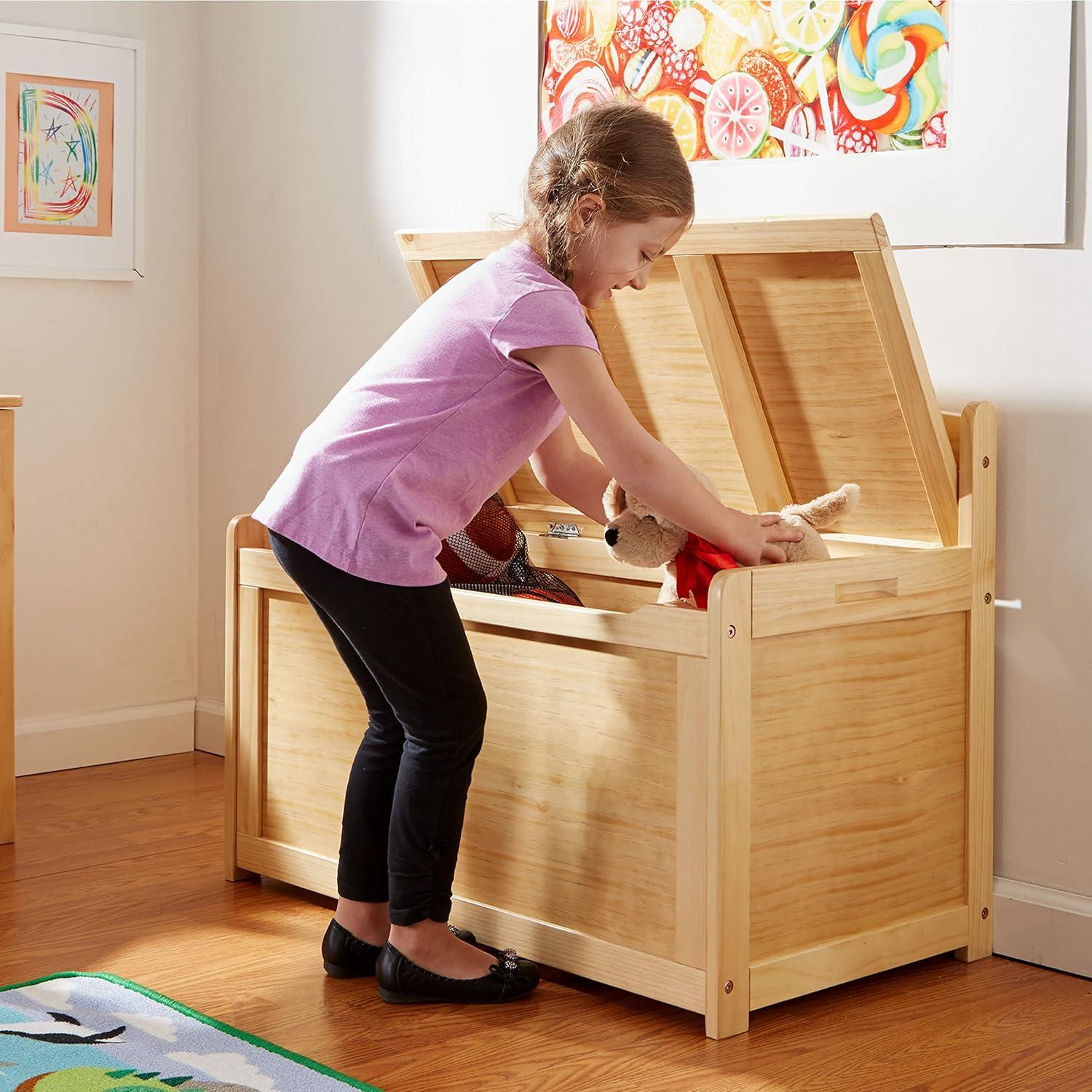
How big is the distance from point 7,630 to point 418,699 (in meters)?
0.91

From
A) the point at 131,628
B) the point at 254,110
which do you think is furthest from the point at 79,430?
the point at 254,110

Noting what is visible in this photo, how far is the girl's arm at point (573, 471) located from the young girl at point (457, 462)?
10cm

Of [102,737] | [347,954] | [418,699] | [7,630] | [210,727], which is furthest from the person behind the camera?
[210,727]

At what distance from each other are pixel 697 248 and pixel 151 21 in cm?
157

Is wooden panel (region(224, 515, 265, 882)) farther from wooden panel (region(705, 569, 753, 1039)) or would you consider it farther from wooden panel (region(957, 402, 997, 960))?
wooden panel (region(957, 402, 997, 960))

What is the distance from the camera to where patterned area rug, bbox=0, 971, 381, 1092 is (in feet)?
4.58

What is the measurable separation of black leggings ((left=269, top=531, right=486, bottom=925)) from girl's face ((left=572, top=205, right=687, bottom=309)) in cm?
35

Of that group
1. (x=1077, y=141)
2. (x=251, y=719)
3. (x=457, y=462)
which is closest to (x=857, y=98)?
(x=1077, y=141)

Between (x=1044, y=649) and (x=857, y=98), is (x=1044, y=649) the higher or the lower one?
the lower one

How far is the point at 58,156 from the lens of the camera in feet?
8.98

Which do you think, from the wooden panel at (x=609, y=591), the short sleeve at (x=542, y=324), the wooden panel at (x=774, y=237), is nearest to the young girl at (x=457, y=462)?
the short sleeve at (x=542, y=324)

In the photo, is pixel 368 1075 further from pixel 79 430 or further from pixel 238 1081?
pixel 79 430

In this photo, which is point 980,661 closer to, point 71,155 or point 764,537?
point 764,537

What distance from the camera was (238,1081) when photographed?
1403 mm
